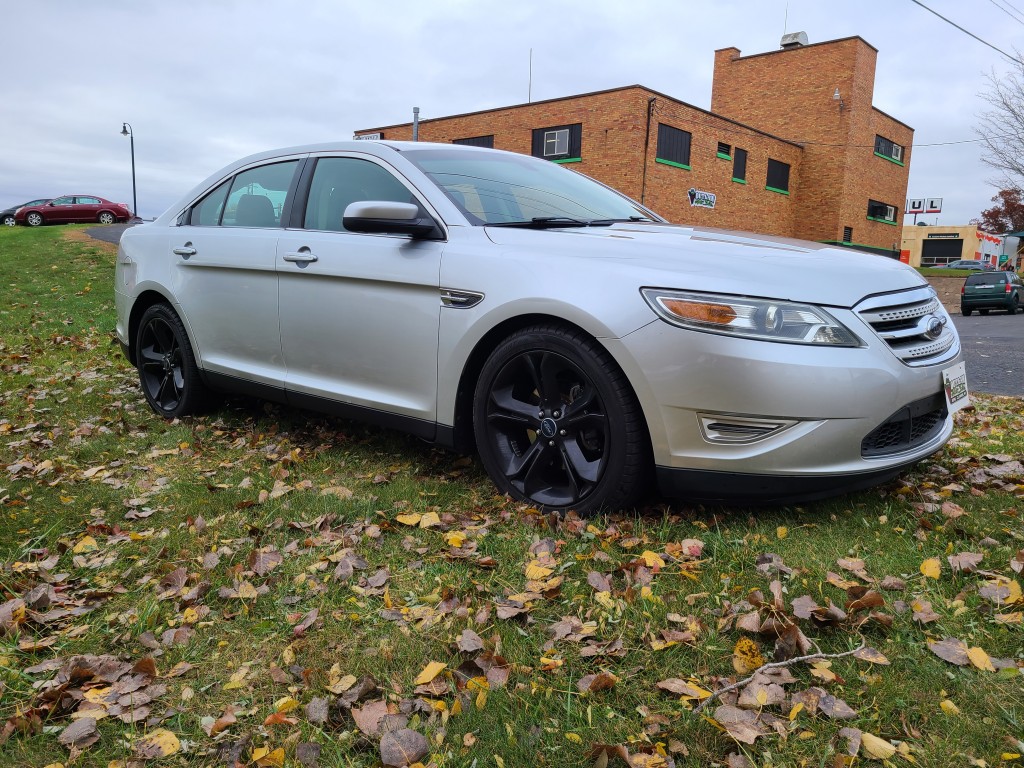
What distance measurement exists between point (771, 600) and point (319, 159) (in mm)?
3267

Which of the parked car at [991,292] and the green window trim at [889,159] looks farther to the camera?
the green window trim at [889,159]

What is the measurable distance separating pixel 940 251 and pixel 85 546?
3796 inches

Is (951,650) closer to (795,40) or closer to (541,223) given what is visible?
(541,223)

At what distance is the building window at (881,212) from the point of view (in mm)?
40500

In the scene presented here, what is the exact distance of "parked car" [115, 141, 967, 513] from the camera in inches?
109

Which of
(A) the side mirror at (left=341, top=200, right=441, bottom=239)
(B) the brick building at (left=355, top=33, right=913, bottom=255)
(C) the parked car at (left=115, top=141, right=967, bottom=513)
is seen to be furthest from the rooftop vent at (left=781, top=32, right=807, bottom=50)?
(A) the side mirror at (left=341, top=200, right=441, bottom=239)

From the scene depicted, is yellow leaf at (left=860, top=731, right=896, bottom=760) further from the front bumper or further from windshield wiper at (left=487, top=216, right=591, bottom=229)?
windshield wiper at (left=487, top=216, right=591, bottom=229)

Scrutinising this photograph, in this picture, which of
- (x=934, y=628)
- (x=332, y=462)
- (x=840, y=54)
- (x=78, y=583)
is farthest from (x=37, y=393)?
(x=840, y=54)

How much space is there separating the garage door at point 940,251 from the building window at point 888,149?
4680 centimetres

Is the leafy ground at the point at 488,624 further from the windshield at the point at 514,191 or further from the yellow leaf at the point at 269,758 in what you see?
the windshield at the point at 514,191

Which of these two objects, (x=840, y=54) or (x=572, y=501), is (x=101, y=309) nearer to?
(x=572, y=501)

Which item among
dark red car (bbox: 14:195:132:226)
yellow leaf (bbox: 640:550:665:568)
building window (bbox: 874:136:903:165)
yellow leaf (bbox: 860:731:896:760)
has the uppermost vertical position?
building window (bbox: 874:136:903:165)

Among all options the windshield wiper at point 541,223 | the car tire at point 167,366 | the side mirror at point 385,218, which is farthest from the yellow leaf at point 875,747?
the car tire at point 167,366

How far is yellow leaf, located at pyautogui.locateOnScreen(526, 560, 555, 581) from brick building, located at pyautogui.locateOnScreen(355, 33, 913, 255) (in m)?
26.2
